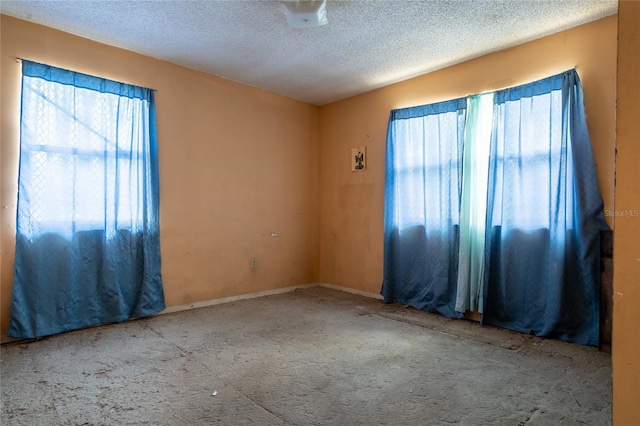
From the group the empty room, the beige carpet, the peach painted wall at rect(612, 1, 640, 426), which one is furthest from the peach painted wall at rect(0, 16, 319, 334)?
the peach painted wall at rect(612, 1, 640, 426)

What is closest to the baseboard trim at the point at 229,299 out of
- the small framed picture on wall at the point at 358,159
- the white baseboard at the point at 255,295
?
the white baseboard at the point at 255,295

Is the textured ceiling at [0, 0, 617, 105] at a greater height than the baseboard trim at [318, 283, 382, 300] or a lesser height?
greater

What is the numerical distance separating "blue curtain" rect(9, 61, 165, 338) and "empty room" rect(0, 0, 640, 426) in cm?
2

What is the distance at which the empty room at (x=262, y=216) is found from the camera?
2162 mm

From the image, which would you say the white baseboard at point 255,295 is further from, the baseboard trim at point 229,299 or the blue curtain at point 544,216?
the blue curtain at point 544,216

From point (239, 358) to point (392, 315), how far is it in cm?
179

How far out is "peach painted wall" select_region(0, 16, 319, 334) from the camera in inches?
115

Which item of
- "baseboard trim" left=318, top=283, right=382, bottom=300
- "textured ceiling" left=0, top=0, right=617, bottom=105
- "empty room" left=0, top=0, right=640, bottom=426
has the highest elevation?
"textured ceiling" left=0, top=0, right=617, bottom=105

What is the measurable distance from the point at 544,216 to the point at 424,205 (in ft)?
3.88

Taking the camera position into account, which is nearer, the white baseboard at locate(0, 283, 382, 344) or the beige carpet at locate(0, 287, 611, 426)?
the beige carpet at locate(0, 287, 611, 426)

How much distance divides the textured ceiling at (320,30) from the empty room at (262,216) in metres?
0.02

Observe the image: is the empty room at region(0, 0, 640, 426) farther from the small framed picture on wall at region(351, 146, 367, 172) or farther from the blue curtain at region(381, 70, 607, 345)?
the small framed picture on wall at region(351, 146, 367, 172)

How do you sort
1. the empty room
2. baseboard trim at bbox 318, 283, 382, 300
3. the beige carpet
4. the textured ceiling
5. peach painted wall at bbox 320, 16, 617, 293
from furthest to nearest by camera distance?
baseboard trim at bbox 318, 283, 382, 300, peach painted wall at bbox 320, 16, 617, 293, the textured ceiling, the empty room, the beige carpet

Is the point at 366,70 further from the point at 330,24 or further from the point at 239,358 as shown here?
the point at 239,358
